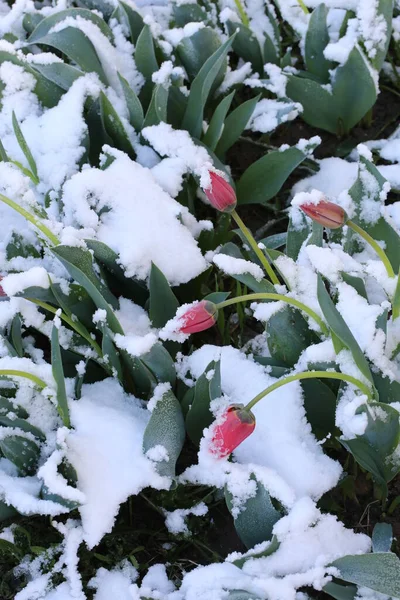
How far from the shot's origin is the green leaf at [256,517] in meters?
1.09

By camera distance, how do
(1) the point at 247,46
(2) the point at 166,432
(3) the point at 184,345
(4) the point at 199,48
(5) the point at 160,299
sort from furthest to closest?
(1) the point at 247,46 → (4) the point at 199,48 → (3) the point at 184,345 → (5) the point at 160,299 → (2) the point at 166,432

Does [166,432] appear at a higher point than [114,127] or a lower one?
lower

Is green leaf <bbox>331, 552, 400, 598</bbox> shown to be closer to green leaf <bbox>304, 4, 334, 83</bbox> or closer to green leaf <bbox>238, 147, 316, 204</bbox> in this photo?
green leaf <bbox>238, 147, 316, 204</bbox>

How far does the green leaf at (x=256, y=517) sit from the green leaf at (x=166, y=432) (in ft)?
0.36

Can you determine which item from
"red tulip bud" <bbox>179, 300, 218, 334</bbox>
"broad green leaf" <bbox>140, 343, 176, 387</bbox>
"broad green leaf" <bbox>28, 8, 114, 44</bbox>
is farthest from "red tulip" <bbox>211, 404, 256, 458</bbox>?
"broad green leaf" <bbox>28, 8, 114, 44</bbox>

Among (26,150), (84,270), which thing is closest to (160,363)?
(84,270)

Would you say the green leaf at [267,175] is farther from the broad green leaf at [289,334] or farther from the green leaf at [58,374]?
the green leaf at [58,374]

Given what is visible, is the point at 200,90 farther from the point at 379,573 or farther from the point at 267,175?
the point at 379,573

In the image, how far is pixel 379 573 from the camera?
3.15ft

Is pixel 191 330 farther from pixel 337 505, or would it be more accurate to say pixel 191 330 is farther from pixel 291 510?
pixel 337 505

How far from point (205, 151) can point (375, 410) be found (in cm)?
69

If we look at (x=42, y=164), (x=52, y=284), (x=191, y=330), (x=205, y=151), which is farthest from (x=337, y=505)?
(x=42, y=164)

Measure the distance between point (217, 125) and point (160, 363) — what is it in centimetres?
57

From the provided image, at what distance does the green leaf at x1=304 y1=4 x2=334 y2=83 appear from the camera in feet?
5.59
